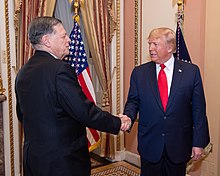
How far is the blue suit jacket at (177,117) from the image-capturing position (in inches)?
87.8

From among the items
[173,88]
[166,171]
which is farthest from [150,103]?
[166,171]

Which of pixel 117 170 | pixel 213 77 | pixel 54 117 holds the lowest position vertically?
pixel 117 170

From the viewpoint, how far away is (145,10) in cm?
356

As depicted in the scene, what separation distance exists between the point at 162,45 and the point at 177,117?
54 cm

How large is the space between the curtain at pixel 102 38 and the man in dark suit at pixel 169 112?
1.34 meters

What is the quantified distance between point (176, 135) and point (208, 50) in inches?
45.9

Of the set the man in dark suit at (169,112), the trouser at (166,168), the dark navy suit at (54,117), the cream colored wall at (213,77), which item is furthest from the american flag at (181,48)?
the dark navy suit at (54,117)

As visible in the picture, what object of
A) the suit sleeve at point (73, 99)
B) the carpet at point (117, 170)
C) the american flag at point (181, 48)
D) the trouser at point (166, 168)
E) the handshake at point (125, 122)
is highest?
the american flag at point (181, 48)

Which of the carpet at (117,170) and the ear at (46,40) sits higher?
the ear at (46,40)

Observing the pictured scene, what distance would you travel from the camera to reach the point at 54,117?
1.75 meters

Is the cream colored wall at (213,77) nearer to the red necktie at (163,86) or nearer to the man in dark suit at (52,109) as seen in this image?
the red necktie at (163,86)

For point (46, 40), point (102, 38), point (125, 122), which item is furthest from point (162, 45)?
point (102, 38)

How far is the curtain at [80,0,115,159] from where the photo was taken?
3555 mm

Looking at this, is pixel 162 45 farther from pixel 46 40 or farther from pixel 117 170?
pixel 117 170
